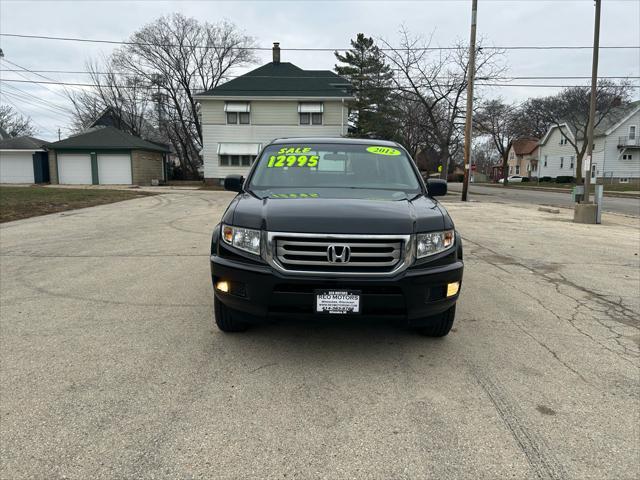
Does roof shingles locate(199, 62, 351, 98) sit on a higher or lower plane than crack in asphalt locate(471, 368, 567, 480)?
higher

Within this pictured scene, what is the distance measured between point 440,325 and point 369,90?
109ft

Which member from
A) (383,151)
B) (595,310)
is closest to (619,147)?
(595,310)

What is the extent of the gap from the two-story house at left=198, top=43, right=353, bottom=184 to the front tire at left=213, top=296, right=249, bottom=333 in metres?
29.1

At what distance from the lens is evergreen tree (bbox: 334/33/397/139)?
109 ft

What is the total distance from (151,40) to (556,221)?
37694mm

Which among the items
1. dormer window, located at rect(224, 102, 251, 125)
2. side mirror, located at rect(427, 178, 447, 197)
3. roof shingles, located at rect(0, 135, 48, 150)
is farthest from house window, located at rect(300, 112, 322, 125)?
side mirror, located at rect(427, 178, 447, 197)

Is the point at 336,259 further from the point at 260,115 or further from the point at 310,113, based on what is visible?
the point at 260,115

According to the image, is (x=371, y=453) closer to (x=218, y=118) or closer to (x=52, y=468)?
(x=52, y=468)

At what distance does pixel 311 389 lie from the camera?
3246 mm

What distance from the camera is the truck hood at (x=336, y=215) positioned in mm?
3400

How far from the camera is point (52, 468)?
2371 millimetres

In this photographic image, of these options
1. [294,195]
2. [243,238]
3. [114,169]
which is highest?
[114,169]

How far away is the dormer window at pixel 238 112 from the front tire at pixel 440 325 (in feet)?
101

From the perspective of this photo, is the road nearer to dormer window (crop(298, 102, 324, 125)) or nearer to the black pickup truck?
dormer window (crop(298, 102, 324, 125))
